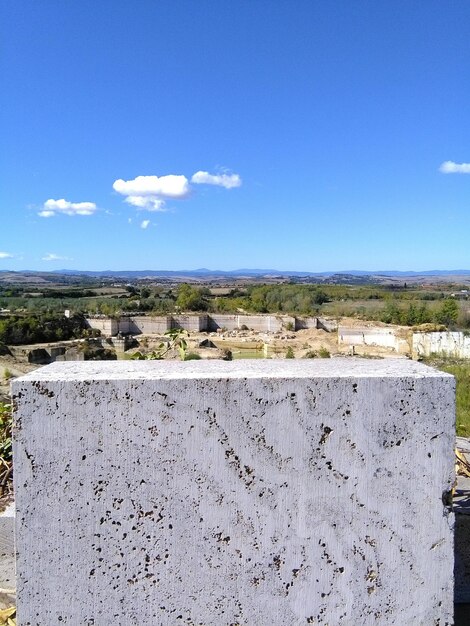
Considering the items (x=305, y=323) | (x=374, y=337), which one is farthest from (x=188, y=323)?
(x=374, y=337)

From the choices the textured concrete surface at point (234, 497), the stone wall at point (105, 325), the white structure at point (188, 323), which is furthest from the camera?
the white structure at point (188, 323)

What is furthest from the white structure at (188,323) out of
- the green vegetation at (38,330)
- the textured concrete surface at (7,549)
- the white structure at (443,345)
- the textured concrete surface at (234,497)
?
the textured concrete surface at (234,497)

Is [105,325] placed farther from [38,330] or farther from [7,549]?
[7,549]

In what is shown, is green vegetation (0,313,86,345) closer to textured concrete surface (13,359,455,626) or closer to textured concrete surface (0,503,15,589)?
textured concrete surface (0,503,15,589)

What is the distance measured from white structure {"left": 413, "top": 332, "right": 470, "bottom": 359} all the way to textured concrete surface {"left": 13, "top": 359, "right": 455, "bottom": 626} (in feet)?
79.2

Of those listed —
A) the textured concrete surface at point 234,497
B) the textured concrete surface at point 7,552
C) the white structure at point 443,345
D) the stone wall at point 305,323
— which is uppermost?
the textured concrete surface at point 234,497

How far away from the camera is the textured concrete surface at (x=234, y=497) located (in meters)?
2.00

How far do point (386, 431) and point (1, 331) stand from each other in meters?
33.5

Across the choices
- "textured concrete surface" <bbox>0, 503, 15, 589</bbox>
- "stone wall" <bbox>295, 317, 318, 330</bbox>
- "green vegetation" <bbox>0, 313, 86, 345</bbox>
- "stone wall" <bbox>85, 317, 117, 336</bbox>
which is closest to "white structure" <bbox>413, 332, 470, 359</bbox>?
"stone wall" <bbox>295, 317, 318, 330</bbox>

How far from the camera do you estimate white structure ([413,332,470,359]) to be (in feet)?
83.8

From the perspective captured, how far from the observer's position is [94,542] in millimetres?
2037

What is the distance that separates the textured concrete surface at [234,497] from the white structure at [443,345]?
951 inches

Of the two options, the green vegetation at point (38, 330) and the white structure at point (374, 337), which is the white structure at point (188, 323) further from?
the white structure at point (374, 337)

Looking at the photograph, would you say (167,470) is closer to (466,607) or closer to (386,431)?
(386,431)
